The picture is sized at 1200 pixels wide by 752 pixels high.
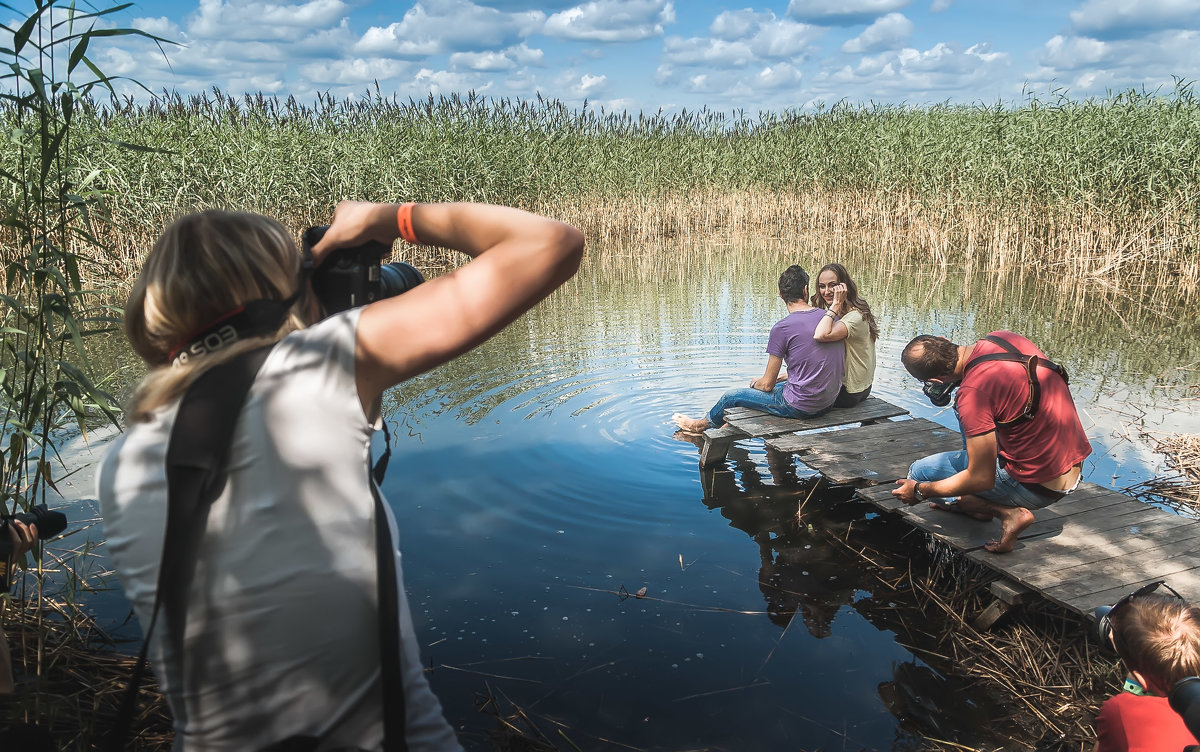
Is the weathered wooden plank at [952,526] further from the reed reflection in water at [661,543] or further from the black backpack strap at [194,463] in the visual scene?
the black backpack strap at [194,463]

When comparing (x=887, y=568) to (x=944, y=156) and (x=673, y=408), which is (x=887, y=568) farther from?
(x=944, y=156)

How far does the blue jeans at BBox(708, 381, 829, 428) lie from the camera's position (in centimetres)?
611

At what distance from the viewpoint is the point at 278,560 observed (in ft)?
3.67

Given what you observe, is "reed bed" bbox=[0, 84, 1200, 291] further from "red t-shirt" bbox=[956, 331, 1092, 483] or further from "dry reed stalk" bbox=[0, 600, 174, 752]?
"red t-shirt" bbox=[956, 331, 1092, 483]

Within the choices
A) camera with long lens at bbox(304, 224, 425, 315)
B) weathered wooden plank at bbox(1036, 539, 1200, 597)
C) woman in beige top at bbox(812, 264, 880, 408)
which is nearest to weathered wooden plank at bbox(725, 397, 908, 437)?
woman in beige top at bbox(812, 264, 880, 408)

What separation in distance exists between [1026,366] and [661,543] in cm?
218

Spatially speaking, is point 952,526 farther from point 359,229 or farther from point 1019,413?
point 359,229

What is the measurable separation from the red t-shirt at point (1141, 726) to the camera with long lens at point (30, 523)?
2.85m

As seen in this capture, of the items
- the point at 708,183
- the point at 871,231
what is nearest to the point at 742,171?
the point at 708,183

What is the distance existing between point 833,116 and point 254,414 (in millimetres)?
20281

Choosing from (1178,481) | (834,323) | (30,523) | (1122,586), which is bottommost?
(1178,481)

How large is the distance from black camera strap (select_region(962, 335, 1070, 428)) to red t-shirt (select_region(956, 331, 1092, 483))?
0.05ft

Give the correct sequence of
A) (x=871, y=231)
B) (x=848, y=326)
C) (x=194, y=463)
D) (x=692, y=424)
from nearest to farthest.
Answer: (x=194, y=463)
(x=848, y=326)
(x=692, y=424)
(x=871, y=231)

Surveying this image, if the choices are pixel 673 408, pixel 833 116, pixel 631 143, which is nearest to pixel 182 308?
pixel 673 408
